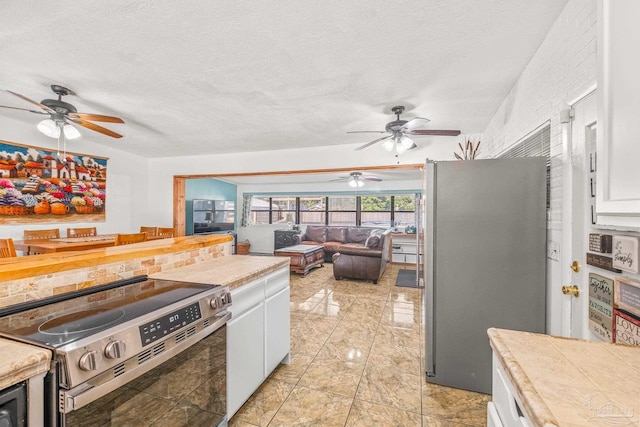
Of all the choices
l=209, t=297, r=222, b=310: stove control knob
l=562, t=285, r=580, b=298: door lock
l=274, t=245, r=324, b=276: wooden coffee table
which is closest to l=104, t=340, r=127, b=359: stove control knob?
l=209, t=297, r=222, b=310: stove control knob

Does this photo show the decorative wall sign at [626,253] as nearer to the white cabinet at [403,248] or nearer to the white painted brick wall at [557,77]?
the white painted brick wall at [557,77]

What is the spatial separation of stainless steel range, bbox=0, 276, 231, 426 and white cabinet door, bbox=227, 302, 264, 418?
0.09 metres

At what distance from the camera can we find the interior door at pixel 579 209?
136 cm

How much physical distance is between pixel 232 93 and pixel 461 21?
1.95 metres

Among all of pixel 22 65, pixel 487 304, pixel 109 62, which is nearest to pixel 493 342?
pixel 487 304

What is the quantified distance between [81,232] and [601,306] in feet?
18.4

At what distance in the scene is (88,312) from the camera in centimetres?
106

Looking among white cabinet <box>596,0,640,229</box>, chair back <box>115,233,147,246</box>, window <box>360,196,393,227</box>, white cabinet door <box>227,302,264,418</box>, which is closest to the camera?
white cabinet <box>596,0,640,229</box>

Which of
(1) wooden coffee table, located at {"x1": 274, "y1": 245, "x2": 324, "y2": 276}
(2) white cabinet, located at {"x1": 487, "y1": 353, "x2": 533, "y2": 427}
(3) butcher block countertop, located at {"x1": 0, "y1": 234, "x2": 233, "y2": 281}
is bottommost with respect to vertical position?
(1) wooden coffee table, located at {"x1": 274, "y1": 245, "x2": 324, "y2": 276}

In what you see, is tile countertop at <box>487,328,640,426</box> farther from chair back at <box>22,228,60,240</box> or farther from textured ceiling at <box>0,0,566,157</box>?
chair back at <box>22,228,60,240</box>

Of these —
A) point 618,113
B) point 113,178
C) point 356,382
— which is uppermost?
point 113,178

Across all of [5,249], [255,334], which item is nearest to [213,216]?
[5,249]

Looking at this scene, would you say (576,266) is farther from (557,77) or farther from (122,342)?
(122,342)

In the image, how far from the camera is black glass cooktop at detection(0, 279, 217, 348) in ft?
2.83
